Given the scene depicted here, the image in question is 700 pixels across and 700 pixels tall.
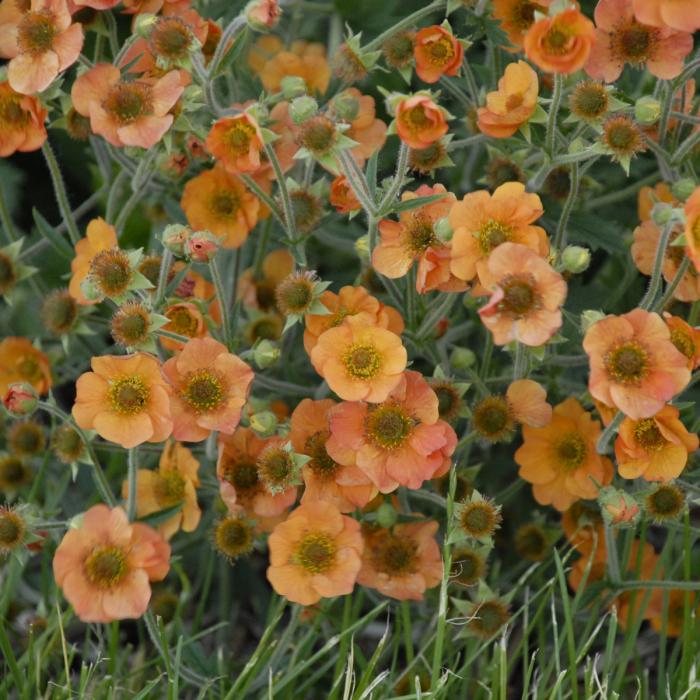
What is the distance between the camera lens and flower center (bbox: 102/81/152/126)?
6.68 feet

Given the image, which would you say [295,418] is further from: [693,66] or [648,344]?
[693,66]

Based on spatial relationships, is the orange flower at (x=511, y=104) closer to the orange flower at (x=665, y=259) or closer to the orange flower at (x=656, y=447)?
the orange flower at (x=665, y=259)

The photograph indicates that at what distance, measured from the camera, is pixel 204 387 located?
1.92 m

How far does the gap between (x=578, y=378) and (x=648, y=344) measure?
30.6 inches

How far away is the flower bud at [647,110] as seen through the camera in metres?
1.89

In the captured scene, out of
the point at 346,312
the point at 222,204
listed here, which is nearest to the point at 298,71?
the point at 222,204

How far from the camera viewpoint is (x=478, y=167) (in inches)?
105

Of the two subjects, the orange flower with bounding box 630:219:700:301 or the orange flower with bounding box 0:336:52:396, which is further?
the orange flower with bounding box 0:336:52:396

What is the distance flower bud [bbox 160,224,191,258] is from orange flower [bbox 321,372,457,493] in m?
0.39

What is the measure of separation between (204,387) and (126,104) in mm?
560

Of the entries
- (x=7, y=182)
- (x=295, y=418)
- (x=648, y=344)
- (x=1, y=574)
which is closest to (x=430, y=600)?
(x=295, y=418)

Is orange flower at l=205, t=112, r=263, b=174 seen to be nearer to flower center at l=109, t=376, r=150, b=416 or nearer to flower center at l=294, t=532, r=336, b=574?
flower center at l=109, t=376, r=150, b=416

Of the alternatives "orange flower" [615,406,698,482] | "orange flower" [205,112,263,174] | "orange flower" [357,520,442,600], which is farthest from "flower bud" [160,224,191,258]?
"orange flower" [615,406,698,482]

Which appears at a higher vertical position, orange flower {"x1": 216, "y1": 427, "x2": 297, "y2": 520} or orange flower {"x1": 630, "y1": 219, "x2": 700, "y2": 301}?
orange flower {"x1": 630, "y1": 219, "x2": 700, "y2": 301}
